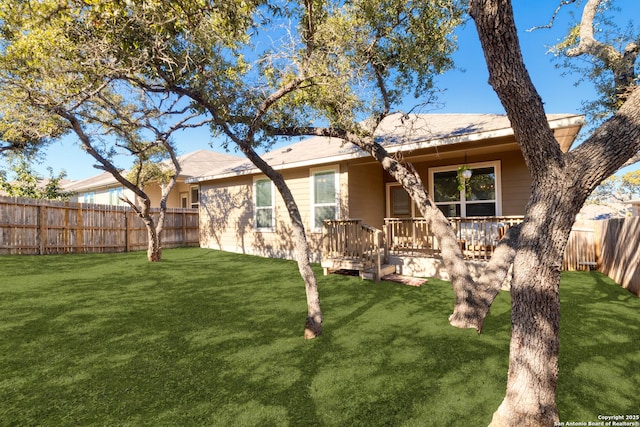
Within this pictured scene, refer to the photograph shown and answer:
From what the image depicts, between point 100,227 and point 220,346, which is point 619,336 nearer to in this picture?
point 220,346

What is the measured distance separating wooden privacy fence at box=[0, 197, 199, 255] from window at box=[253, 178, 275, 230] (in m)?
6.18

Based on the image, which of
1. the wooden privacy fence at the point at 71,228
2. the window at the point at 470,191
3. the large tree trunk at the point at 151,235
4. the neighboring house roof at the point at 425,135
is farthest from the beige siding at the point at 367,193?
the wooden privacy fence at the point at 71,228

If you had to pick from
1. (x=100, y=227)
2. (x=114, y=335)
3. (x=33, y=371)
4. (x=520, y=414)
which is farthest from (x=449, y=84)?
(x=100, y=227)

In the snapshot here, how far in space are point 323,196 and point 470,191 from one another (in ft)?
14.7

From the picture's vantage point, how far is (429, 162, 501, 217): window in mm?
8758

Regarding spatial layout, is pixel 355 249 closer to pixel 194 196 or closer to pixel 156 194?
pixel 194 196

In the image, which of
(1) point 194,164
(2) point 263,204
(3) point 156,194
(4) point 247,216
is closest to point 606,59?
(2) point 263,204

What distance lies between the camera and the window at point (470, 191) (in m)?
8.76

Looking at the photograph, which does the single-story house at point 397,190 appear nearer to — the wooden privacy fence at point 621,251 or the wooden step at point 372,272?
the wooden step at point 372,272

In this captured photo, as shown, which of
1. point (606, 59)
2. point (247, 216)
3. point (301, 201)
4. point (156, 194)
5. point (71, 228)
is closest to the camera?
point (606, 59)

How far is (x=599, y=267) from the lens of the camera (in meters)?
8.25

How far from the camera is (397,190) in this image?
35.3ft

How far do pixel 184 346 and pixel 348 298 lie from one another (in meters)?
3.19

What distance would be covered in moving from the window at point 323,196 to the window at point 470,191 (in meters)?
3.16
